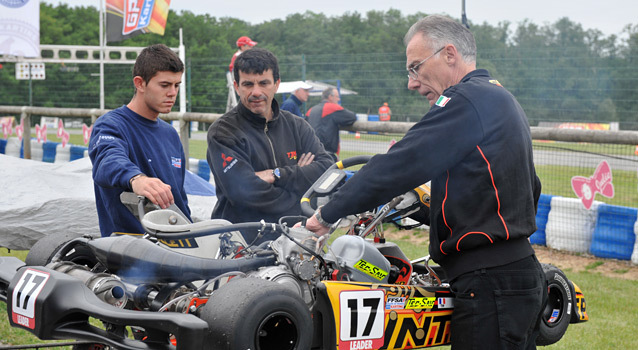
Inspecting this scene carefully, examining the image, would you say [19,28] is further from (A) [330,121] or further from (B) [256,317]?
(B) [256,317]

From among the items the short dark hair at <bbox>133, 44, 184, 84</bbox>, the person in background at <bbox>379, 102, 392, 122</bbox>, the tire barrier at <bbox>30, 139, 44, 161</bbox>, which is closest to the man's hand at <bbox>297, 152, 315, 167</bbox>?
the short dark hair at <bbox>133, 44, 184, 84</bbox>

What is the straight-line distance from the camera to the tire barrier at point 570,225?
316 inches

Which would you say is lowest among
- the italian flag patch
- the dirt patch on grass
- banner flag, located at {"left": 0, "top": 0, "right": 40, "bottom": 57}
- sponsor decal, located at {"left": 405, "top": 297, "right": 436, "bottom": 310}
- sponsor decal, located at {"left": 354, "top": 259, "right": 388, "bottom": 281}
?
the dirt patch on grass

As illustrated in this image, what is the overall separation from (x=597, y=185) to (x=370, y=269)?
574 cm

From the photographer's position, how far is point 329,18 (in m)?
84.8

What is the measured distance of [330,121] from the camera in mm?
9367

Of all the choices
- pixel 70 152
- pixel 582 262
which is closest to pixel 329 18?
pixel 70 152

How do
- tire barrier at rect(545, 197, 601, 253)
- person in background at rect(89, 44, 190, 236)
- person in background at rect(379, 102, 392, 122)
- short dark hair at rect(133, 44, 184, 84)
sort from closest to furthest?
person in background at rect(89, 44, 190, 236) < short dark hair at rect(133, 44, 184, 84) < tire barrier at rect(545, 197, 601, 253) < person in background at rect(379, 102, 392, 122)

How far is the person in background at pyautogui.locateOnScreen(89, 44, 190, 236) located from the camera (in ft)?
11.7

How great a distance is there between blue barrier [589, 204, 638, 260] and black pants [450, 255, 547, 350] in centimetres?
543

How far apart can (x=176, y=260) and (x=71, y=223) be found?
3.76 meters

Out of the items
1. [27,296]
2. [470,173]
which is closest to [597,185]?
[470,173]

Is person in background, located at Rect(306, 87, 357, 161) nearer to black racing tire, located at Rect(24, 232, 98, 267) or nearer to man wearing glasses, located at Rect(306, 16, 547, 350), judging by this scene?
black racing tire, located at Rect(24, 232, 98, 267)

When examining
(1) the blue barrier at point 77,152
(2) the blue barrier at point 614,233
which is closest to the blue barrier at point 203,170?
(1) the blue barrier at point 77,152
